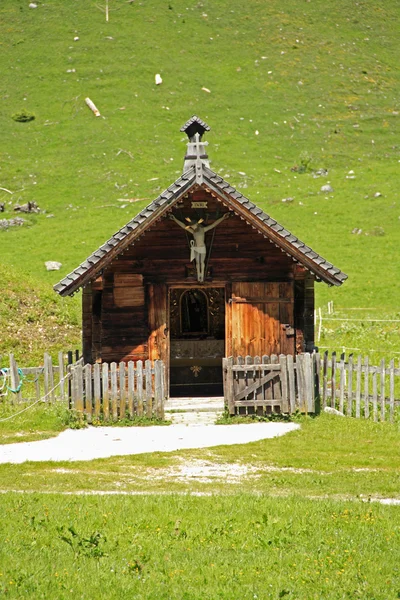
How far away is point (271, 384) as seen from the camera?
19.0 meters

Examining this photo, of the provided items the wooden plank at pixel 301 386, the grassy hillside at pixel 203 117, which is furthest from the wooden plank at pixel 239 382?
the grassy hillside at pixel 203 117

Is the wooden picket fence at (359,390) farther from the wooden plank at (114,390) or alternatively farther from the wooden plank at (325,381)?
the wooden plank at (114,390)

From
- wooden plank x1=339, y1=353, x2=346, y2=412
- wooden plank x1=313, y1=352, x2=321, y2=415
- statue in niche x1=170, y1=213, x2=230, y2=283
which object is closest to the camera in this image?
wooden plank x1=339, y1=353, x2=346, y2=412

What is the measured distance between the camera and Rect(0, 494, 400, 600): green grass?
8305 millimetres

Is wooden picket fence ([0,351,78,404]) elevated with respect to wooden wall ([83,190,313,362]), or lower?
lower

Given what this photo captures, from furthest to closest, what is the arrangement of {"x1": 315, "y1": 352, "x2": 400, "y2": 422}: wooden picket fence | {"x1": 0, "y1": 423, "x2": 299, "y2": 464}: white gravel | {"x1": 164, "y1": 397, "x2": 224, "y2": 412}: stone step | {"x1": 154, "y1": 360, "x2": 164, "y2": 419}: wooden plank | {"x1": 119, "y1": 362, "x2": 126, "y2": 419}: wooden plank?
{"x1": 164, "y1": 397, "x2": 224, "y2": 412}: stone step, {"x1": 154, "y1": 360, "x2": 164, "y2": 419}: wooden plank, {"x1": 119, "y1": 362, "x2": 126, "y2": 419}: wooden plank, {"x1": 315, "y1": 352, "x2": 400, "y2": 422}: wooden picket fence, {"x1": 0, "y1": 423, "x2": 299, "y2": 464}: white gravel

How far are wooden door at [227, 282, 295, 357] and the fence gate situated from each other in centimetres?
135

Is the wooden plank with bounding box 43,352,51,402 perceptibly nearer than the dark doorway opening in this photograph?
Yes

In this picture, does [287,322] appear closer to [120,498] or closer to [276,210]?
[120,498]

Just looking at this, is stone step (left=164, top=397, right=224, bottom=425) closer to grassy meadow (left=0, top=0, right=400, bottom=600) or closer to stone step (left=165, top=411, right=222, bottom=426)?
stone step (left=165, top=411, right=222, bottom=426)

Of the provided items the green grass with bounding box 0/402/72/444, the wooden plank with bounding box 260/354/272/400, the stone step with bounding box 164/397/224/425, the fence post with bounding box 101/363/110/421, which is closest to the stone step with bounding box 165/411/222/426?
the stone step with bounding box 164/397/224/425

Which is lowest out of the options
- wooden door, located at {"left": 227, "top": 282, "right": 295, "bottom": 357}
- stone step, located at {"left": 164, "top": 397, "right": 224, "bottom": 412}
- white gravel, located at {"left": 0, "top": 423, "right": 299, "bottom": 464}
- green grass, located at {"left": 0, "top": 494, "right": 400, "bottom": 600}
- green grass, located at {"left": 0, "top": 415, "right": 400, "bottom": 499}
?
green grass, located at {"left": 0, "top": 494, "right": 400, "bottom": 600}

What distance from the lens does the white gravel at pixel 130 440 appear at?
15188 mm

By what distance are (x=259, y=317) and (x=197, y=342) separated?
617 centimetres
